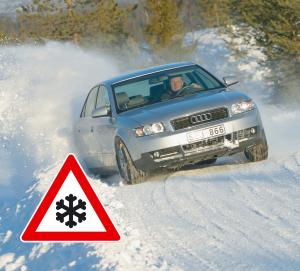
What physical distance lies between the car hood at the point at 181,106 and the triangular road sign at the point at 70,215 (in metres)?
3.67

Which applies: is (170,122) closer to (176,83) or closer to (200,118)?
(200,118)

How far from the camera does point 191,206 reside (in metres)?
7.87

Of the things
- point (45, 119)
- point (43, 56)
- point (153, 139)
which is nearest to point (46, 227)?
point (153, 139)

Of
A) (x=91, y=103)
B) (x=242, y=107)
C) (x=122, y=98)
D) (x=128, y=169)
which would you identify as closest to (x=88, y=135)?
(x=91, y=103)

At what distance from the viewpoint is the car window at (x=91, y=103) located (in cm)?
1173

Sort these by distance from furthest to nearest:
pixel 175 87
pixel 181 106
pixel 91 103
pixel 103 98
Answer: pixel 91 103 → pixel 103 98 → pixel 175 87 → pixel 181 106

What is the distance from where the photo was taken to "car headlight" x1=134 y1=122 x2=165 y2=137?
9500 mm

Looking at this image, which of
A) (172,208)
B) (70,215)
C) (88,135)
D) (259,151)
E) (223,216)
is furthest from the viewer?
(88,135)

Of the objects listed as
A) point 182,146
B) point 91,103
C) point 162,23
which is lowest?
point 162,23

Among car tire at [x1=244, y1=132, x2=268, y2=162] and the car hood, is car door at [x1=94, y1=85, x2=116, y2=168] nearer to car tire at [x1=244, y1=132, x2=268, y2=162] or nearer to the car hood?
the car hood

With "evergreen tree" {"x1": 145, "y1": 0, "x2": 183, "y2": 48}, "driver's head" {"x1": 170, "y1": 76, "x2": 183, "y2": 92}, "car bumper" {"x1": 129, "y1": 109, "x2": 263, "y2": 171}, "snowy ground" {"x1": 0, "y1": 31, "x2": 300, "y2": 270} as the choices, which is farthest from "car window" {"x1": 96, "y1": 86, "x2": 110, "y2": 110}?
"evergreen tree" {"x1": 145, "y1": 0, "x2": 183, "y2": 48}

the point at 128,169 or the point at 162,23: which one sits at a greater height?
the point at 128,169

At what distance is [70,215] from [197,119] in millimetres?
3964

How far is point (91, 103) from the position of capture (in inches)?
470
